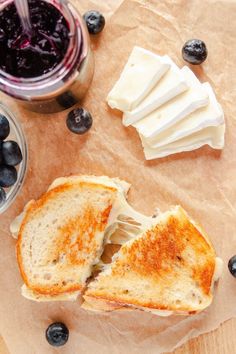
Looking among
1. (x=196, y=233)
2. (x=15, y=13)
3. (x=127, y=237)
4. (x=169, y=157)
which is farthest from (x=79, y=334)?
(x=15, y=13)

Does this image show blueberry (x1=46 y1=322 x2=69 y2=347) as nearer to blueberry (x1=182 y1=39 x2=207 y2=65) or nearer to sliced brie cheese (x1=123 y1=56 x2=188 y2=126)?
sliced brie cheese (x1=123 y1=56 x2=188 y2=126)

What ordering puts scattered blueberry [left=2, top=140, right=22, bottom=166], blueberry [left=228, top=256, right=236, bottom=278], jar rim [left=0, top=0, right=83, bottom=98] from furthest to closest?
blueberry [left=228, top=256, right=236, bottom=278] < scattered blueberry [left=2, top=140, right=22, bottom=166] < jar rim [left=0, top=0, right=83, bottom=98]

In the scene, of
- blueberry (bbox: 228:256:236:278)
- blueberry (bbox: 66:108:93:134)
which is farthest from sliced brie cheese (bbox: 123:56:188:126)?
blueberry (bbox: 228:256:236:278)

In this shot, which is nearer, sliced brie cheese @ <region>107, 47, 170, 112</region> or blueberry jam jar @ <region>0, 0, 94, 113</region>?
blueberry jam jar @ <region>0, 0, 94, 113</region>

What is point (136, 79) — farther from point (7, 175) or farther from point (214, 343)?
point (214, 343)

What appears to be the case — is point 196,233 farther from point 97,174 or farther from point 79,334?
point 79,334

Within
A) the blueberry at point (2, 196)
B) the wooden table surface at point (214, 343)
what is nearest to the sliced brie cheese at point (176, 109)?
the blueberry at point (2, 196)

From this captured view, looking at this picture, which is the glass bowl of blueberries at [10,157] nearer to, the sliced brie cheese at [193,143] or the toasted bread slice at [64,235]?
the toasted bread slice at [64,235]
